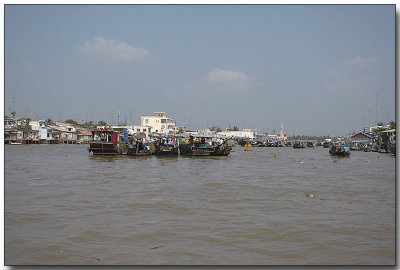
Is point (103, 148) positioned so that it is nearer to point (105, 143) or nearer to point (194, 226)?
point (105, 143)

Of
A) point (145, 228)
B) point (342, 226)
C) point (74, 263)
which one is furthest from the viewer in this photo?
point (342, 226)

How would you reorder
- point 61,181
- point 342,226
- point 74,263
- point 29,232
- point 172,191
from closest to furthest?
point 74,263 < point 29,232 < point 342,226 < point 172,191 < point 61,181

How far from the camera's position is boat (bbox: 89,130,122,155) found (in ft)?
87.4

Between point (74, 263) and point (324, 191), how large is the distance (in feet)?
28.5

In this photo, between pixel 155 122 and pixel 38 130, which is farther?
pixel 155 122

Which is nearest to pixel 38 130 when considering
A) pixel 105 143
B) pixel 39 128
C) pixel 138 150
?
pixel 39 128

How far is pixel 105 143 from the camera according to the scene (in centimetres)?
2648

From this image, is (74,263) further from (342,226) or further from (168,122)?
(168,122)

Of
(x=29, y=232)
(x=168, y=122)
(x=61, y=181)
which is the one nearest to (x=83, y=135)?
(x=168, y=122)

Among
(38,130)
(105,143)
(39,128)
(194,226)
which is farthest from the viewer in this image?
(39,128)

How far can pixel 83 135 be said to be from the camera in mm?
73562

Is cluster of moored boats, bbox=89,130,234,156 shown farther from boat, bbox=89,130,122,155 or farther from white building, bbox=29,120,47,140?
white building, bbox=29,120,47,140

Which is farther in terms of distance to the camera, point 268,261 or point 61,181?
point 61,181

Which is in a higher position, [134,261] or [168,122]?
[168,122]
